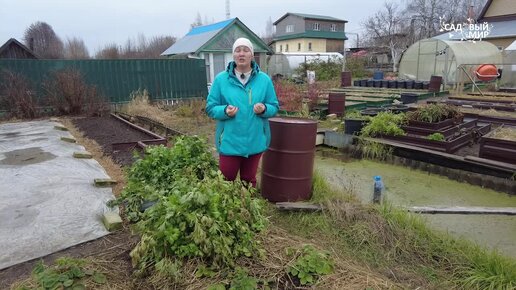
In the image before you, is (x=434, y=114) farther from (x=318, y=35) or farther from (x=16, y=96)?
(x=318, y=35)

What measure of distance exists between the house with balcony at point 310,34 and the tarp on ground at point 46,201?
45.4m

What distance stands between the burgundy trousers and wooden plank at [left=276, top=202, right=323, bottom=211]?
0.40 meters

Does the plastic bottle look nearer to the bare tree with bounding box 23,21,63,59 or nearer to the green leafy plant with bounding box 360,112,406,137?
the green leafy plant with bounding box 360,112,406,137

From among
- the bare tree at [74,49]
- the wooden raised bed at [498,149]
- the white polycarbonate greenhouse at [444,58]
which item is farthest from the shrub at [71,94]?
the bare tree at [74,49]

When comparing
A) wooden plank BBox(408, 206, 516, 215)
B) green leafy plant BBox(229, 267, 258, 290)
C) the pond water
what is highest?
green leafy plant BBox(229, 267, 258, 290)

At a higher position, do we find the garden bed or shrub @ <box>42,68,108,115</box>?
shrub @ <box>42,68,108,115</box>

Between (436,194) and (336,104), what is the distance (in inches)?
194

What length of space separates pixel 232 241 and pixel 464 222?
9.38ft

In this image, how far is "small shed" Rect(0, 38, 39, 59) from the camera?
78.2 feet

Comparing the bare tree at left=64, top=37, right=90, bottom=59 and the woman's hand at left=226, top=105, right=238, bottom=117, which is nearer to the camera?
the woman's hand at left=226, top=105, right=238, bottom=117

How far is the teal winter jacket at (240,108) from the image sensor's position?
2.96 m

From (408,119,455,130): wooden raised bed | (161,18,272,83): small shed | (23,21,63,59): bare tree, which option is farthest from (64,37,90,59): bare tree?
(408,119,455,130): wooden raised bed

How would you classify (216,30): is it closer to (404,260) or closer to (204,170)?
(204,170)

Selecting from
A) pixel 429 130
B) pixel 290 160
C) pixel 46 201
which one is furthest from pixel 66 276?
pixel 429 130
